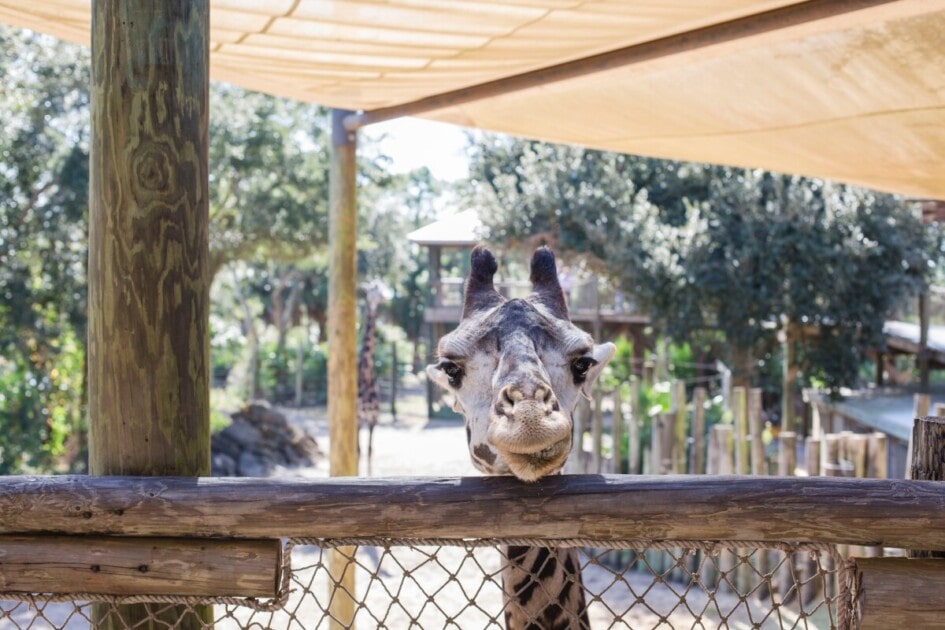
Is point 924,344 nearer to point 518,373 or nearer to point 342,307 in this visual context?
point 342,307

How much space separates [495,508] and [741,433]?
620 centimetres

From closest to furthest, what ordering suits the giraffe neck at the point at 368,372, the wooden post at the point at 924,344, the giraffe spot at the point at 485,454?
the giraffe spot at the point at 485,454 → the giraffe neck at the point at 368,372 → the wooden post at the point at 924,344

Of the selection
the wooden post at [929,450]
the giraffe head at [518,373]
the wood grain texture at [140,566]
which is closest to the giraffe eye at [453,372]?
the giraffe head at [518,373]

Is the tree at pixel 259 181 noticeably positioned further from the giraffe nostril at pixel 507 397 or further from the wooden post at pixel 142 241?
the giraffe nostril at pixel 507 397

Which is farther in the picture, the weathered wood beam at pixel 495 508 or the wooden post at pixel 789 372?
the wooden post at pixel 789 372

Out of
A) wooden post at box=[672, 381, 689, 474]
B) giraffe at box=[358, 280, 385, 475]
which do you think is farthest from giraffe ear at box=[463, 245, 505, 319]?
giraffe at box=[358, 280, 385, 475]

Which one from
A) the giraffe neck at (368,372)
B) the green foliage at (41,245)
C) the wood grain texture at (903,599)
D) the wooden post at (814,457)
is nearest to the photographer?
the wood grain texture at (903,599)

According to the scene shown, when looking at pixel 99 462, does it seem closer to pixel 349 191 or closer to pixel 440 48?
pixel 440 48

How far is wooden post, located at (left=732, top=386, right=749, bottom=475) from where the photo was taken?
737 cm

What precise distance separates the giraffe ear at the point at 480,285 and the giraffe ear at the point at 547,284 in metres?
0.12

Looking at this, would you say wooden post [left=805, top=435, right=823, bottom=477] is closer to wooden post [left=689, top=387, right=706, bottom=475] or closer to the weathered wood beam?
wooden post [left=689, top=387, right=706, bottom=475]

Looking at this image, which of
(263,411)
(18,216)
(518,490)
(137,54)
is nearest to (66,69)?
(18,216)

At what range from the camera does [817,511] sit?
159 centimetres

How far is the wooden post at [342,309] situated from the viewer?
494 cm
